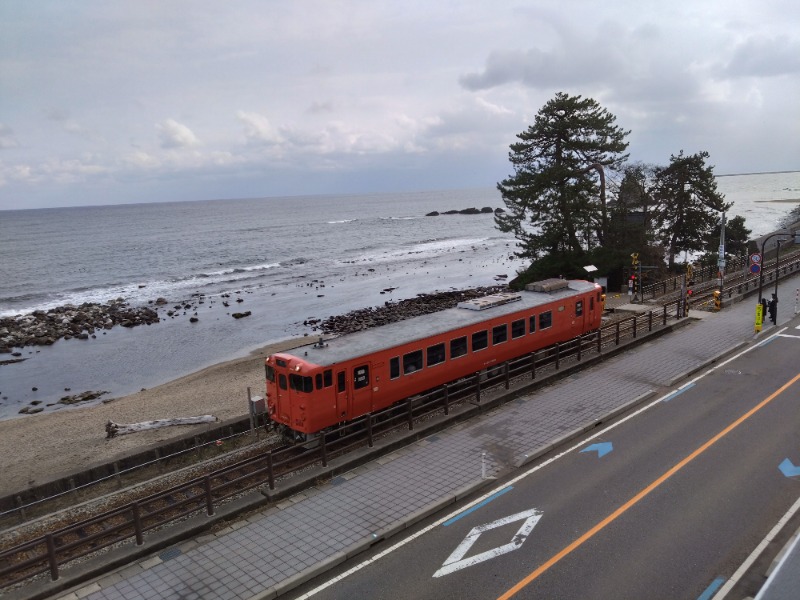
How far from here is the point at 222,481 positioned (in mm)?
13992

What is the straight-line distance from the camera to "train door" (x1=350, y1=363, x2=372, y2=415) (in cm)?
1488

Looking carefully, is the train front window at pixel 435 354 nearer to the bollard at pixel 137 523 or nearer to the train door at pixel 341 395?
the train door at pixel 341 395

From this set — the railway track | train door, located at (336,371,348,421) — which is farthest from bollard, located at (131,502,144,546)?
train door, located at (336,371,348,421)

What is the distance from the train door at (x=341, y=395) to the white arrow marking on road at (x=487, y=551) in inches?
196

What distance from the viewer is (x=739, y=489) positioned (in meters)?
11.9

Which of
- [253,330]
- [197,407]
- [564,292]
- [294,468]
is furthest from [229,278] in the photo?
[294,468]

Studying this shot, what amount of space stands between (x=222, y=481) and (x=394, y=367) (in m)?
5.34

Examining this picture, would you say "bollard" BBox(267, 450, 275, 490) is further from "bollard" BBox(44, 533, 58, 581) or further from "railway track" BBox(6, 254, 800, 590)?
"bollard" BBox(44, 533, 58, 581)

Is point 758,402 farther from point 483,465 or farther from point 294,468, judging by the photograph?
point 294,468

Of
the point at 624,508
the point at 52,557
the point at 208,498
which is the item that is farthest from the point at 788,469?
the point at 52,557

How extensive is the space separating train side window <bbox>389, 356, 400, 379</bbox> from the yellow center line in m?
6.70

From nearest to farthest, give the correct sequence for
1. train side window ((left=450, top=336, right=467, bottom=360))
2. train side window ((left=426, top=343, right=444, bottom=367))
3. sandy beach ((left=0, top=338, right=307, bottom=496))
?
train side window ((left=426, top=343, right=444, bottom=367))
train side window ((left=450, top=336, right=467, bottom=360))
sandy beach ((left=0, top=338, right=307, bottom=496))

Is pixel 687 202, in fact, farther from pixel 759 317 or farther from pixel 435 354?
pixel 435 354

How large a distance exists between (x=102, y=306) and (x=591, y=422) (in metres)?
56.7
